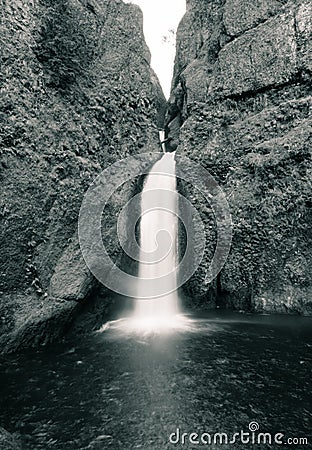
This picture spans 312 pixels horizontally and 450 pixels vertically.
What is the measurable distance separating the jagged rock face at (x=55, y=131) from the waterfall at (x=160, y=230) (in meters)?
1.81

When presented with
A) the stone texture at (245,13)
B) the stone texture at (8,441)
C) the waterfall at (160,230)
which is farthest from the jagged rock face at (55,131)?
the stone texture at (245,13)

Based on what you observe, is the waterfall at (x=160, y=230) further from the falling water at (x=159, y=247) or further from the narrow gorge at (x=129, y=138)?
the narrow gorge at (x=129, y=138)

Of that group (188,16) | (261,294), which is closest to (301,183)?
(261,294)

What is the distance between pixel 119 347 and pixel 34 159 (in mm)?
5739

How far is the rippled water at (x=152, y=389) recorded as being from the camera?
4934 millimetres

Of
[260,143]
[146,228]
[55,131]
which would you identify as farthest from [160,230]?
[55,131]

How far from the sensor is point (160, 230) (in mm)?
13086

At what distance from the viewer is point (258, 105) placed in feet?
43.2

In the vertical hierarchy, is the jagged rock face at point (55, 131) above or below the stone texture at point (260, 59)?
below

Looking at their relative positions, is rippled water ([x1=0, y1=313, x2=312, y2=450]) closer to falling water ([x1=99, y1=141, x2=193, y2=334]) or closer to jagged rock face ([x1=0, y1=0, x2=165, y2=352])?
jagged rock face ([x1=0, y1=0, x2=165, y2=352])

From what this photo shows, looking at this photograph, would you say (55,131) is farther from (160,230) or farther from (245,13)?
(245,13)

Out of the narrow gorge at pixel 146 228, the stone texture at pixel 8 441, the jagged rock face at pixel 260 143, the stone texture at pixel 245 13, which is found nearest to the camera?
the stone texture at pixel 8 441

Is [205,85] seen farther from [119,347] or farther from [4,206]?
[119,347]

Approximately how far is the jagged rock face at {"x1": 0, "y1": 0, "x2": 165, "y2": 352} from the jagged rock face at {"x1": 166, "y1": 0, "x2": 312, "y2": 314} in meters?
3.72
